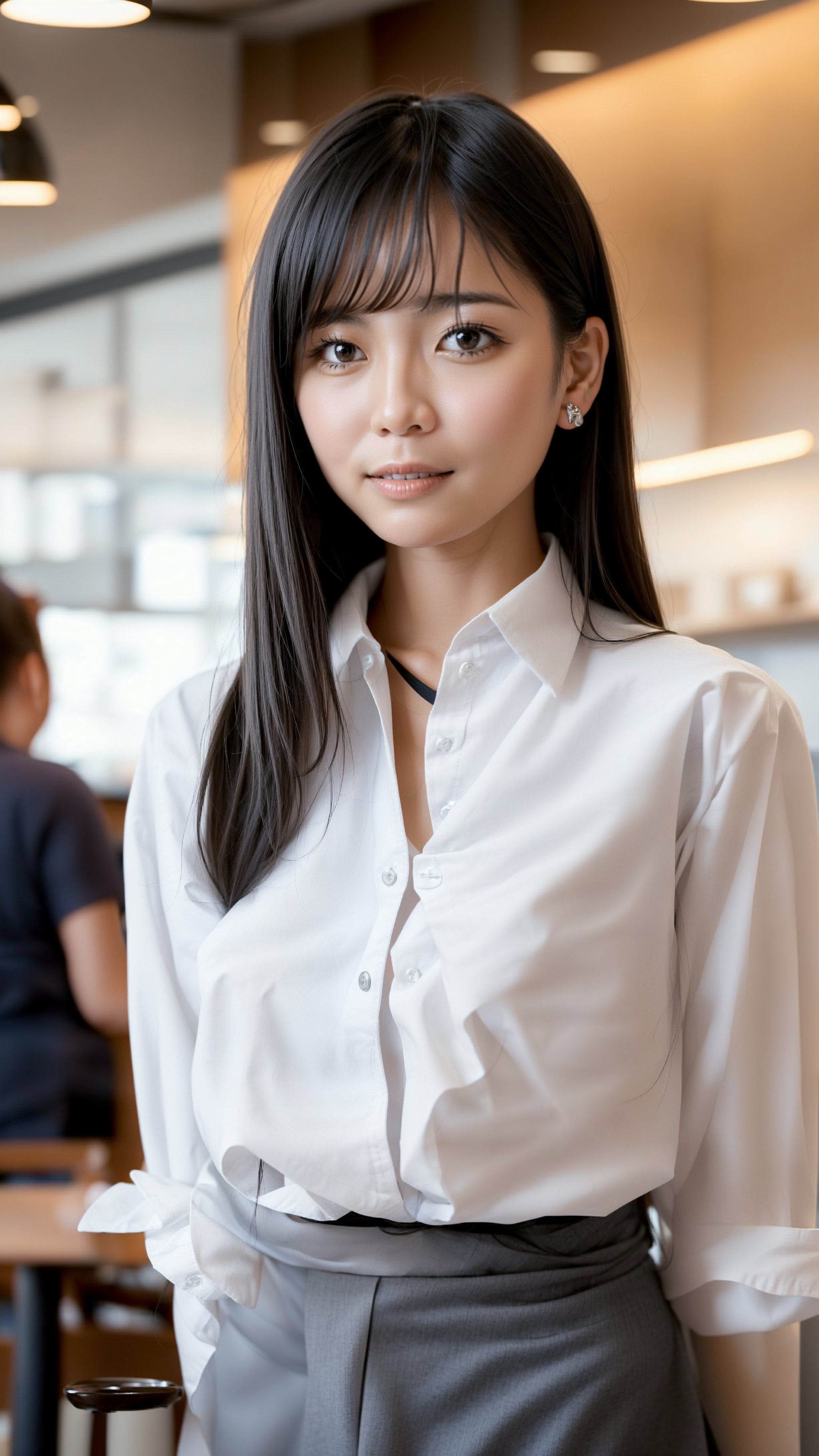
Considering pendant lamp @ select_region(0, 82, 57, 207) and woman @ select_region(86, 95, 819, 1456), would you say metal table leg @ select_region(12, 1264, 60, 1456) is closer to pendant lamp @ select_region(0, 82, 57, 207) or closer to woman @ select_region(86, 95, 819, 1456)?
woman @ select_region(86, 95, 819, 1456)

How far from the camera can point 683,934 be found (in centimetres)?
94

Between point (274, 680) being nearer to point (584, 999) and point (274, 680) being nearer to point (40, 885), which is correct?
point (584, 999)

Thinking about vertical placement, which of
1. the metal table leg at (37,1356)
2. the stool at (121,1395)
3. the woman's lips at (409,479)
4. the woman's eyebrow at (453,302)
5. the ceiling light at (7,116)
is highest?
the ceiling light at (7,116)

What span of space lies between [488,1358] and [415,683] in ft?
1.47

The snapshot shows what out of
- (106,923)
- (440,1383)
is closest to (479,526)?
(440,1383)

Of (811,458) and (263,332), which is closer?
(263,332)

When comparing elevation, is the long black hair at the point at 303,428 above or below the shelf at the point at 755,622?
above

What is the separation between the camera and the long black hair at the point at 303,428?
2.92 ft

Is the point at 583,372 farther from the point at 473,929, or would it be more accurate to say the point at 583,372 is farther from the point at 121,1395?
the point at 121,1395

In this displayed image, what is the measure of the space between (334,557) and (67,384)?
2682 millimetres

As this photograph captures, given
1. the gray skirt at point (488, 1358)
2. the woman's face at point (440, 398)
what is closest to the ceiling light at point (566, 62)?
the woman's face at point (440, 398)

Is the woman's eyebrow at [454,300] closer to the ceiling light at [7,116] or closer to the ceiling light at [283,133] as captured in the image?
the ceiling light at [7,116]

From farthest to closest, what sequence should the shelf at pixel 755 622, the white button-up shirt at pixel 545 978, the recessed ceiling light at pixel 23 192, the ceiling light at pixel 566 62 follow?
the ceiling light at pixel 566 62
the shelf at pixel 755 622
the recessed ceiling light at pixel 23 192
the white button-up shirt at pixel 545 978

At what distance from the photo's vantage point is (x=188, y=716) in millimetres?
1048
